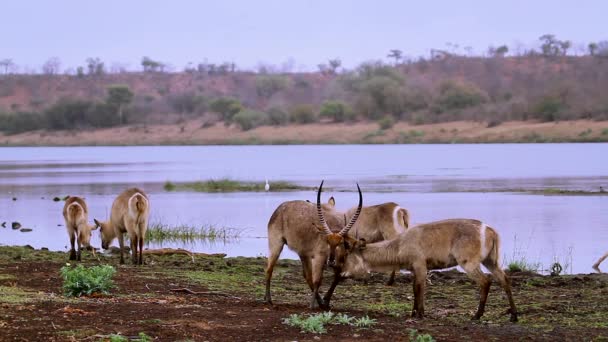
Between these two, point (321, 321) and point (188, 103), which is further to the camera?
point (188, 103)

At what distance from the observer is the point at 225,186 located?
3259cm

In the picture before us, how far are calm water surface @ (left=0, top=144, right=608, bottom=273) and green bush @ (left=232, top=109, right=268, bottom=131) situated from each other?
24.8 feet

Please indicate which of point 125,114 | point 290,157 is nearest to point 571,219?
point 290,157

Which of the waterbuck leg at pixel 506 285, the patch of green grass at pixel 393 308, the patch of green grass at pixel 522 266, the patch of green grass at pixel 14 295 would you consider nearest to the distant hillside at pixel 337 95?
the patch of green grass at pixel 522 266

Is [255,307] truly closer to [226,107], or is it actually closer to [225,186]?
[225,186]

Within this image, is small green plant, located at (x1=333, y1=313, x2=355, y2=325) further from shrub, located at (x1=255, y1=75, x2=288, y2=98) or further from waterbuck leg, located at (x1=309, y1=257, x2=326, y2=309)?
shrub, located at (x1=255, y1=75, x2=288, y2=98)

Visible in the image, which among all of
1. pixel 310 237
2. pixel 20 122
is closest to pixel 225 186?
pixel 310 237

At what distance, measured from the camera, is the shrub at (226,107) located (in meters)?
71.4

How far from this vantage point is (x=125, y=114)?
249 ft

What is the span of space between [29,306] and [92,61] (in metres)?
102

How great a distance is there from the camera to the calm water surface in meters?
18.9

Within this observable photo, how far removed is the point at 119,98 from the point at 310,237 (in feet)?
228

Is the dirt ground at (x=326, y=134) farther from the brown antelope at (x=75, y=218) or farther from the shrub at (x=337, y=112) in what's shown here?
the brown antelope at (x=75, y=218)

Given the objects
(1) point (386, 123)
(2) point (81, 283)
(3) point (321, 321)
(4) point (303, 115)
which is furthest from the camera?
(4) point (303, 115)
